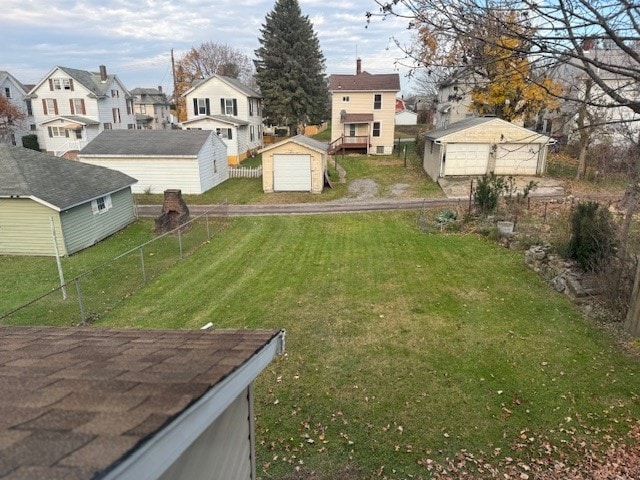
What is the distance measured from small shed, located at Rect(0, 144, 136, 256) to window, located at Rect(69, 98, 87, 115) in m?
28.9

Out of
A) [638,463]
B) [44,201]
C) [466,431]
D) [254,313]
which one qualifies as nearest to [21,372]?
[466,431]

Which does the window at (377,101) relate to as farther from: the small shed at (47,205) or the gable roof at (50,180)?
the small shed at (47,205)

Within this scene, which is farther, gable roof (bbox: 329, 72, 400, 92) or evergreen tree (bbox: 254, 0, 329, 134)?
evergreen tree (bbox: 254, 0, 329, 134)

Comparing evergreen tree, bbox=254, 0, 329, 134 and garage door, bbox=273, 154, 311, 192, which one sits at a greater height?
evergreen tree, bbox=254, 0, 329, 134

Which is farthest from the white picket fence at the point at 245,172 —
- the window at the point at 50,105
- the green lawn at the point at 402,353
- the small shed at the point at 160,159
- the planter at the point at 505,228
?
the window at the point at 50,105

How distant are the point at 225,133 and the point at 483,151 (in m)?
21.0

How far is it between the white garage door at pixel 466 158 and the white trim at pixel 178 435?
27.5 m

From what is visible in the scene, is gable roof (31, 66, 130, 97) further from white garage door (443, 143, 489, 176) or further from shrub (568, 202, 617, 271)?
shrub (568, 202, 617, 271)

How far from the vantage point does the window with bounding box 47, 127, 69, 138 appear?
4291cm

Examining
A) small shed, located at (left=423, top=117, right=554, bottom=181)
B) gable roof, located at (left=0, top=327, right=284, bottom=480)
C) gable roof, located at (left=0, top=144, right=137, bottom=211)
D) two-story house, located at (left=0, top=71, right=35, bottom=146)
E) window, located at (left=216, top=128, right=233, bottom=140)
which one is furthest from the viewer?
two-story house, located at (left=0, top=71, right=35, bottom=146)

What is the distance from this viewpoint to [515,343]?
9.02 meters

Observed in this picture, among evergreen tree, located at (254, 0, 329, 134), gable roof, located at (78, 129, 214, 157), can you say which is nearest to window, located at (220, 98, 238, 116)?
evergreen tree, located at (254, 0, 329, 134)

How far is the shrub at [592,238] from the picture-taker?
10.6 metres

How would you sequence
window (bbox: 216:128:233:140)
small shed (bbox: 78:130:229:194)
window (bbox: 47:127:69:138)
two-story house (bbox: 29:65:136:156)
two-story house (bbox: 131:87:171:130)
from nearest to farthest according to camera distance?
small shed (bbox: 78:130:229:194) → window (bbox: 216:128:233:140) → two-story house (bbox: 29:65:136:156) → window (bbox: 47:127:69:138) → two-story house (bbox: 131:87:171:130)
